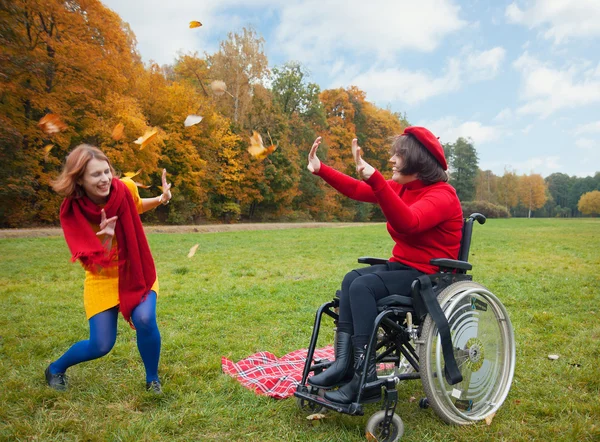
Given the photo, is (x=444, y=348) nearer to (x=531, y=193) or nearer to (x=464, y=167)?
(x=464, y=167)

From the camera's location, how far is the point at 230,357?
420 cm

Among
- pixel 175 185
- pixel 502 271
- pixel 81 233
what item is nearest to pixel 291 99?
pixel 175 185

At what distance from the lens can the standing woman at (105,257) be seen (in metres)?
3.10

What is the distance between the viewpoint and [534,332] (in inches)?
197

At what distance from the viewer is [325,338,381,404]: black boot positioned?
106 inches

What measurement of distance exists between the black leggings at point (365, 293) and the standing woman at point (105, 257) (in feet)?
4.53

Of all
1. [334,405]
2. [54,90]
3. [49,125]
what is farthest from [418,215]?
[54,90]

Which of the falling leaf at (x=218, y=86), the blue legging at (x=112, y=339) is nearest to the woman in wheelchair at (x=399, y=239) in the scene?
the blue legging at (x=112, y=339)

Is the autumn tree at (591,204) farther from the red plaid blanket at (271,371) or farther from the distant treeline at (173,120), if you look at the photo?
the red plaid blanket at (271,371)

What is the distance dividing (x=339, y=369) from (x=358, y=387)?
7.3 inches

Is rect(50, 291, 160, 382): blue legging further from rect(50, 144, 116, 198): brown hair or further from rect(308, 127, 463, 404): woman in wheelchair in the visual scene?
rect(308, 127, 463, 404): woman in wheelchair

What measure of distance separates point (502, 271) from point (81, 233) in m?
8.27

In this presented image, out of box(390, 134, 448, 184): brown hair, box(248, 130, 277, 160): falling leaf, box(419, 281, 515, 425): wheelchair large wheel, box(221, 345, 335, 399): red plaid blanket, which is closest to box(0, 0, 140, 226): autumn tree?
box(248, 130, 277, 160): falling leaf

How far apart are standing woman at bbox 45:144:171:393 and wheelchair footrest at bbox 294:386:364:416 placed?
1.17 metres
